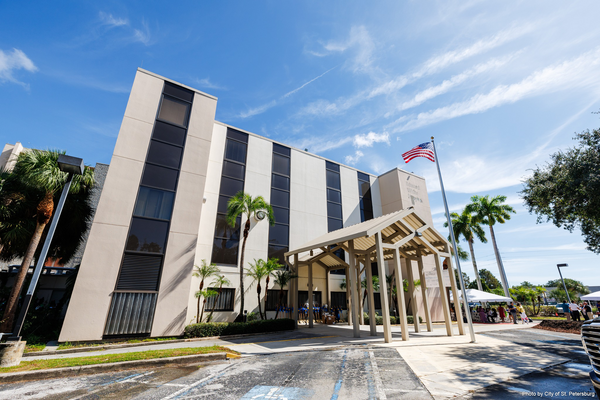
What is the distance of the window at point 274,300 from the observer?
1885 centimetres

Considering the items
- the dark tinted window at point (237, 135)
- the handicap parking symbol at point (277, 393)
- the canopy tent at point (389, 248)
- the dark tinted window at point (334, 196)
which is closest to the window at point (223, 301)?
the canopy tent at point (389, 248)

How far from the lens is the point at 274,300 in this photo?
63.2ft

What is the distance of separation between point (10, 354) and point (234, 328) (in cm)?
861

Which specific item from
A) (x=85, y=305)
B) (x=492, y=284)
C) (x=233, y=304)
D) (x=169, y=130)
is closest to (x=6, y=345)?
(x=85, y=305)

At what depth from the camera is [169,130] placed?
16219 mm

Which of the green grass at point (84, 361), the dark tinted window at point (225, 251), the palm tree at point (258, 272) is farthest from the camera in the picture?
the dark tinted window at point (225, 251)

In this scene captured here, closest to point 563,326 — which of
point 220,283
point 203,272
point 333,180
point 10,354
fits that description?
point 333,180

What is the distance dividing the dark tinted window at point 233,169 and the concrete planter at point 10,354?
1430 centimetres

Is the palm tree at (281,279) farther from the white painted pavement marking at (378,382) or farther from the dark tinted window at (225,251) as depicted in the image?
the white painted pavement marking at (378,382)

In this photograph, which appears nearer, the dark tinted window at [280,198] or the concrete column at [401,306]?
the concrete column at [401,306]

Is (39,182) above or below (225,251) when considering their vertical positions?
above

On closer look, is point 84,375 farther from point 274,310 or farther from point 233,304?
point 274,310

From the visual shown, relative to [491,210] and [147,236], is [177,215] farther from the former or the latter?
[491,210]

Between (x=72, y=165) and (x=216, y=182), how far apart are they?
10990 millimetres
